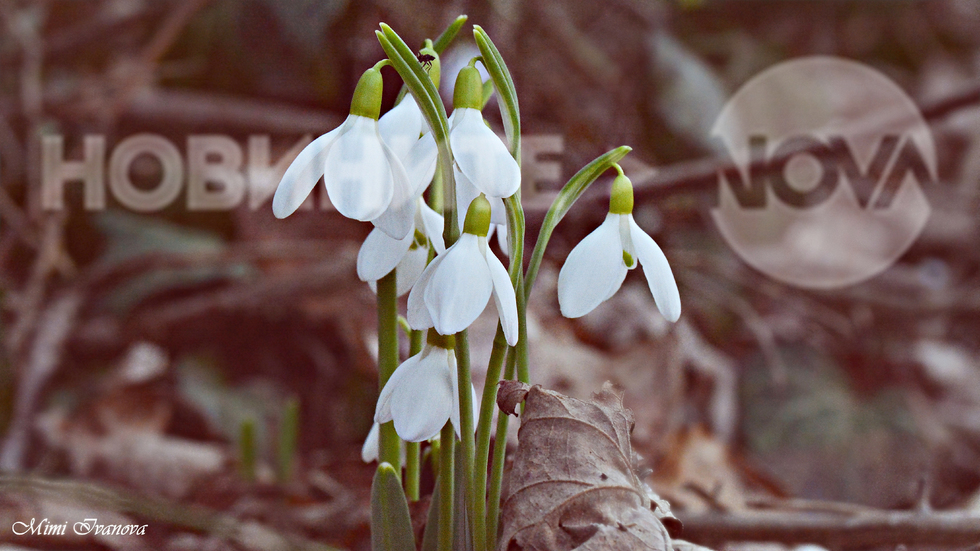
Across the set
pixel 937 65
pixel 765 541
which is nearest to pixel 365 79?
pixel 765 541

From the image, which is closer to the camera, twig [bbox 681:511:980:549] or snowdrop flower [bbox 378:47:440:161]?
snowdrop flower [bbox 378:47:440:161]

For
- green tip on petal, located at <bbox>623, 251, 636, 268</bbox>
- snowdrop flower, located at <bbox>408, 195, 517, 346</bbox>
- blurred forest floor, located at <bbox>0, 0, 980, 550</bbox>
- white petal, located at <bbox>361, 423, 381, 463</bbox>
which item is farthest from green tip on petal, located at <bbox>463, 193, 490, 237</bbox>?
blurred forest floor, located at <bbox>0, 0, 980, 550</bbox>

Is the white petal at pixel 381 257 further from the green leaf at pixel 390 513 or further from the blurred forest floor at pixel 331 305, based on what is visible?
the blurred forest floor at pixel 331 305

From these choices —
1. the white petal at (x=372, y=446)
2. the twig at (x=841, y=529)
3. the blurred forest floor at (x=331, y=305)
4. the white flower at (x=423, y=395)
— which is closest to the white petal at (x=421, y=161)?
the white flower at (x=423, y=395)

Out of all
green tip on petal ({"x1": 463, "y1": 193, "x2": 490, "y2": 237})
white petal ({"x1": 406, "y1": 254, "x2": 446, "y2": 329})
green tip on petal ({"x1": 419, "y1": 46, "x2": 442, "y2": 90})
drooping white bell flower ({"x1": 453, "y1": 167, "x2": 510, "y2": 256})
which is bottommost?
white petal ({"x1": 406, "y1": 254, "x2": 446, "y2": 329})

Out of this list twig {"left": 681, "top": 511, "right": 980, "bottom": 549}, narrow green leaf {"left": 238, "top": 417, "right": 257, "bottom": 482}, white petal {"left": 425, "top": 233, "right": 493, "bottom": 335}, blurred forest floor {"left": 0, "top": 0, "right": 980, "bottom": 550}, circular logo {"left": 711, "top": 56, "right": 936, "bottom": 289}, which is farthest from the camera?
circular logo {"left": 711, "top": 56, "right": 936, "bottom": 289}

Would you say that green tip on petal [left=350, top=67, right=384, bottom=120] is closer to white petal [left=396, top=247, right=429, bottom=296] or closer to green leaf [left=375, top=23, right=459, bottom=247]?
green leaf [left=375, top=23, right=459, bottom=247]

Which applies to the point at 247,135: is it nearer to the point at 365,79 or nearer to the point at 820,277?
the point at 365,79

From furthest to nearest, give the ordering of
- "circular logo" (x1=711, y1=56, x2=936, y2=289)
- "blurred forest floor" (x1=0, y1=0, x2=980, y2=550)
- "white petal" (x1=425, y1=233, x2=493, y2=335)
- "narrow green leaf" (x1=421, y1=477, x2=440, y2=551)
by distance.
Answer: "circular logo" (x1=711, y1=56, x2=936, y2=289) < "blurred forest floor" (x1=0, y1=0, x2=980, y2=550) < "narrow green leaf" (x1=421, y1=477, x2=440, y2=551) < "white petal" (x1=425, y1=233, x2=493, y2=335)
